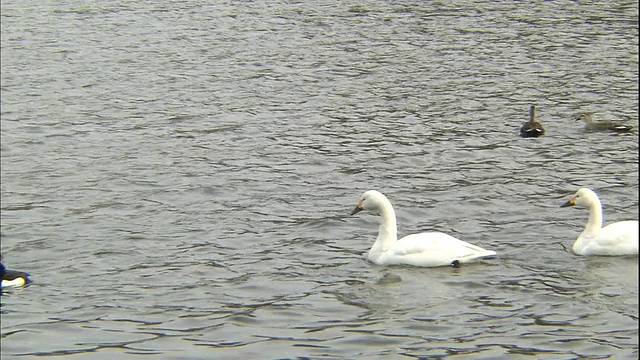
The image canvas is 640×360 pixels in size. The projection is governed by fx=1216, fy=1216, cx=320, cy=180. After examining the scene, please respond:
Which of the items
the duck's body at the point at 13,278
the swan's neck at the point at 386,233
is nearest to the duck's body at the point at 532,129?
the swan's neck at the point at 386,233

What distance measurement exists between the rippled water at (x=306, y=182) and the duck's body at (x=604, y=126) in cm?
17

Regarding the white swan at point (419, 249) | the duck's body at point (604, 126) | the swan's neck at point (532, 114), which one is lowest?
the duck's body at point (604, 126)

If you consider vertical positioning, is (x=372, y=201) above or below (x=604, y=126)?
above

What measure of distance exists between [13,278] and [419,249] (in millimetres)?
4296

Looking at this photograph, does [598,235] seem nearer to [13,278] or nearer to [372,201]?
[372,201]

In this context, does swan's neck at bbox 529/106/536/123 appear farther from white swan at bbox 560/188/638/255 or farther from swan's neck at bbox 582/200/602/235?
swan's neck at bbox 582/200/602/235

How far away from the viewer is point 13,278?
12.6m

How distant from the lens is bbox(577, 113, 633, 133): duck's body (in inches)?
776

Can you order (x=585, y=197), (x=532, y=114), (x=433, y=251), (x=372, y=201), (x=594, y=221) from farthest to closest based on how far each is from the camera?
(x=532, y=114)
(x=372, y=201)
(x=585, y=197)
(x=594, y=221)
(x=433, y=251)

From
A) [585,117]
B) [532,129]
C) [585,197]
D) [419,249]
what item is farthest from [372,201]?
[585,117]

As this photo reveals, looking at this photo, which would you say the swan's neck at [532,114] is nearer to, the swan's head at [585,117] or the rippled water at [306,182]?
the rippled water at [306,182]

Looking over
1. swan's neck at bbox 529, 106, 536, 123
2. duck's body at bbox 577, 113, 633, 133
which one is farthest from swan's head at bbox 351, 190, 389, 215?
duck's body at bbox 577, 113, 633, 133

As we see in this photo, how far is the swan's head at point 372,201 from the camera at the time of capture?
45.5 feet

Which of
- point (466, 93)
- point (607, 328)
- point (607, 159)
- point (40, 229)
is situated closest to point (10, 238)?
point (40, 229)
